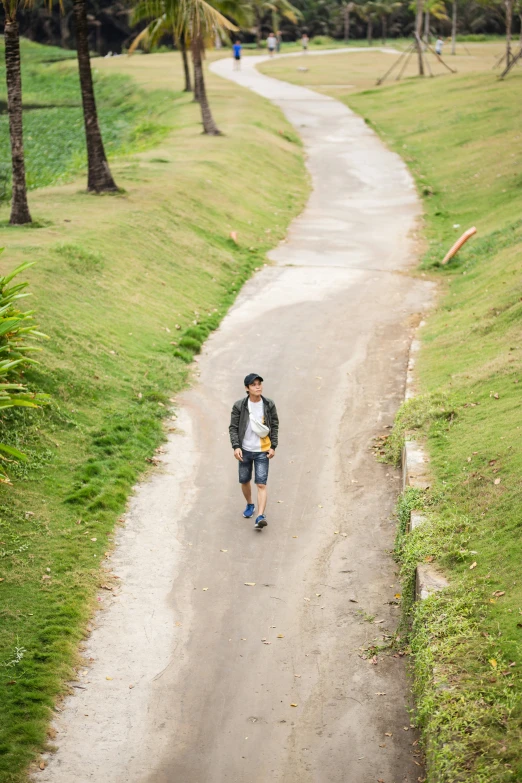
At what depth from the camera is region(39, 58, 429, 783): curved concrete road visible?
24.8 ft

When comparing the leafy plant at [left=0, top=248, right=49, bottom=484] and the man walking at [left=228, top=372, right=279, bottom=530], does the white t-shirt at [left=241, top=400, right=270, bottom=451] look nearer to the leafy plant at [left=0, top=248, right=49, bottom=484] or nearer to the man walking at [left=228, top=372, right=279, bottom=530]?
the man walking at [left=228, top=372, right=279, bottom=530]

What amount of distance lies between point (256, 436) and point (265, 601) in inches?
→ 86.1

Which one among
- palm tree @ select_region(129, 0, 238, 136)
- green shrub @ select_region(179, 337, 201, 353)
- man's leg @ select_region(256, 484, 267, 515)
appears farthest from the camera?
palm tree @ select_region(129, 0, 238, 136)

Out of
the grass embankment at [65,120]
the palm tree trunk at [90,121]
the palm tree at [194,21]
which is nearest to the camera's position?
the palm tree trunk at [90,121]

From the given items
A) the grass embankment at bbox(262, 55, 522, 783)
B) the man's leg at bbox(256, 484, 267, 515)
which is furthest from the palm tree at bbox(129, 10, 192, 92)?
the man's leg at bbox(256, 484, 267, 515)

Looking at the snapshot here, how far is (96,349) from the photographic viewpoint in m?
14.7

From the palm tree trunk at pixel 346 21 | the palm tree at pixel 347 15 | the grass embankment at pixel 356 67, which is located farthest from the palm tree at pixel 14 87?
the palm tree trunk at pixel 346 21

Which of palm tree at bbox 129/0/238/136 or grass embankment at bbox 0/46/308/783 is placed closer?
grass embankment at bbox 0/46/308/783

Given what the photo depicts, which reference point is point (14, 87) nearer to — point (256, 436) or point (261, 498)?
point (256, 436)

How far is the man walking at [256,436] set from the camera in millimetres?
10875

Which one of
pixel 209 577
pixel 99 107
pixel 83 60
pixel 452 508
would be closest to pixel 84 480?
pixel 209 577

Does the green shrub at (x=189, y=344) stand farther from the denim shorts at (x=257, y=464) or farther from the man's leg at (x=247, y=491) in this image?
the denim shorts at (x=257, y=464)

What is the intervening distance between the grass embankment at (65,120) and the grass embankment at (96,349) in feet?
19.3

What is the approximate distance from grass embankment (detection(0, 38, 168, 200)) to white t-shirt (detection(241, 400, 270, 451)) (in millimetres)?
18913
